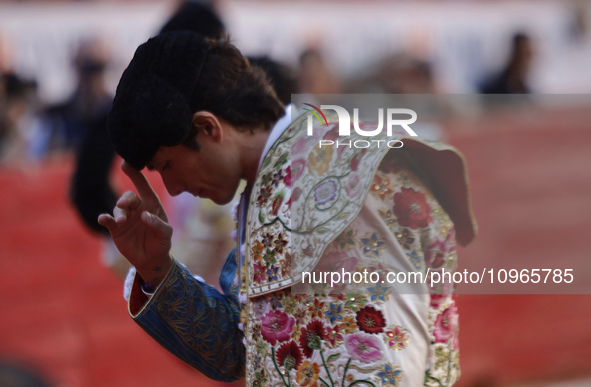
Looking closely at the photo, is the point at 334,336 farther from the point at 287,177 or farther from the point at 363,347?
the point at 287,177

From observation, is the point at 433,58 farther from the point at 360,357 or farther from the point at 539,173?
the point at 360,357

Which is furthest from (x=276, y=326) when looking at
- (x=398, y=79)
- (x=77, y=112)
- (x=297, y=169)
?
(x=398, y=79)

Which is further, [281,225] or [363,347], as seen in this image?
[281,225]

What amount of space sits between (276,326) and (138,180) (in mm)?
514

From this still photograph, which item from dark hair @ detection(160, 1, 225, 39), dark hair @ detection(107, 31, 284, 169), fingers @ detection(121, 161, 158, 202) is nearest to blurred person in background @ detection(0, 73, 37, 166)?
dark hair @ detection(160, 1, 225, 39)

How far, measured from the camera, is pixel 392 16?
638cm

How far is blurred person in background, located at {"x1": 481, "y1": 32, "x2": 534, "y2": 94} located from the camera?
505 centimetres

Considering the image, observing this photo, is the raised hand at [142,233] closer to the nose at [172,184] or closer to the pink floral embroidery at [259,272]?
the nose at [172,184]

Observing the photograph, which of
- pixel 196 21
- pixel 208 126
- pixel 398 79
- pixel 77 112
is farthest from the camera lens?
pixel 398 79

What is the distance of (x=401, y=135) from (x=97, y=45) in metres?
4.06

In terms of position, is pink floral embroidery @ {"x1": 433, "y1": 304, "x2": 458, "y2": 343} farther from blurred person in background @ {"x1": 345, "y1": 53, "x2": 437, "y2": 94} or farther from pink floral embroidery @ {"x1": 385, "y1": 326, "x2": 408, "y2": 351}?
blurred person in background @ {"x1": 345, "y1": 53, "x2": 437, "y2": 94}

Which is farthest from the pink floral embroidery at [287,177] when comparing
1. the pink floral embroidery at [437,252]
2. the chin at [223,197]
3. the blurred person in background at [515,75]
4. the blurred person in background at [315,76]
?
the blurred person in background at [515,75]

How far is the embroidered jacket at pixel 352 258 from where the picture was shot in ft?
4.24

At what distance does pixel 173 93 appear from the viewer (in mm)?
1424
